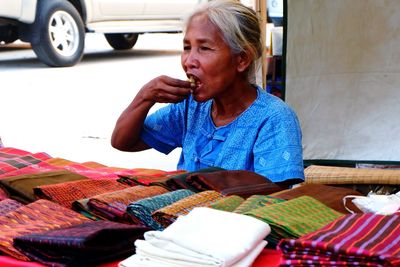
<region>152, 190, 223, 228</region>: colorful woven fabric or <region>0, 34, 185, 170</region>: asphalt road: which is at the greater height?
<region>152, 190, 223, 228</region>: colorful woven fabric

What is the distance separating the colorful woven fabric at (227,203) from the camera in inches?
69.8

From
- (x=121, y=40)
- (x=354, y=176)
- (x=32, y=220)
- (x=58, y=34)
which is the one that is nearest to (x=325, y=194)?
(x=32, y=220)

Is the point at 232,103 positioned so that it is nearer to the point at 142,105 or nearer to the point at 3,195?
the point at 142,105

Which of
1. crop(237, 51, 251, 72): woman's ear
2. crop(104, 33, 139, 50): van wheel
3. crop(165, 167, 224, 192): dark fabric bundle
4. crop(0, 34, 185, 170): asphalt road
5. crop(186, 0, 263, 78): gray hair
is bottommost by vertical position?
crop(0, 34, 185, 170): asphalt road

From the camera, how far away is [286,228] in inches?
63.9

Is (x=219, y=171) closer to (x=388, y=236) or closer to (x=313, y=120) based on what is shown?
(x=388, y=236)

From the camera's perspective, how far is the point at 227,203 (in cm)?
181

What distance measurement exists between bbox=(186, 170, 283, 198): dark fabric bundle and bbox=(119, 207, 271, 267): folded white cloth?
0.40 metres

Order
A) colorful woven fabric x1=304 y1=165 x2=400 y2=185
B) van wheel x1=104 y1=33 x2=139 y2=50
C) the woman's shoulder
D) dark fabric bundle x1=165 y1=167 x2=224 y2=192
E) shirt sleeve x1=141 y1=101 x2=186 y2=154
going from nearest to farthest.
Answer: dark fabric bundle x1=165 y1=167 x2=224 y2=192 < the woman's shoulder < shirt sleeve x1=141 y1=101 x2=186 y2=154 < colorful woven fabric x1=304 y1=165 x2=400 y2=185 < van wheel x1=104 y1=33 x2=139 y2=50

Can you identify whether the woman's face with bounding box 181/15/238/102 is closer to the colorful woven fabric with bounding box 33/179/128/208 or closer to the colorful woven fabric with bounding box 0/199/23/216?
the colorful woven fabric with bounding box 33/179/128/208

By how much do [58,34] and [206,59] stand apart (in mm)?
6860

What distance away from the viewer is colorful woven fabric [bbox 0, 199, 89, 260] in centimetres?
169

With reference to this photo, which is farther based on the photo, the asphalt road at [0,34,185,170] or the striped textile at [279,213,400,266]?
the asphalt road at [0,34,185,170]

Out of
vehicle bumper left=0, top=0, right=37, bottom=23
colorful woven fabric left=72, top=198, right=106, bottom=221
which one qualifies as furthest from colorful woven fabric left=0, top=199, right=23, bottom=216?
vehicle bumper left=0, top=0, right=37, bottom=23
